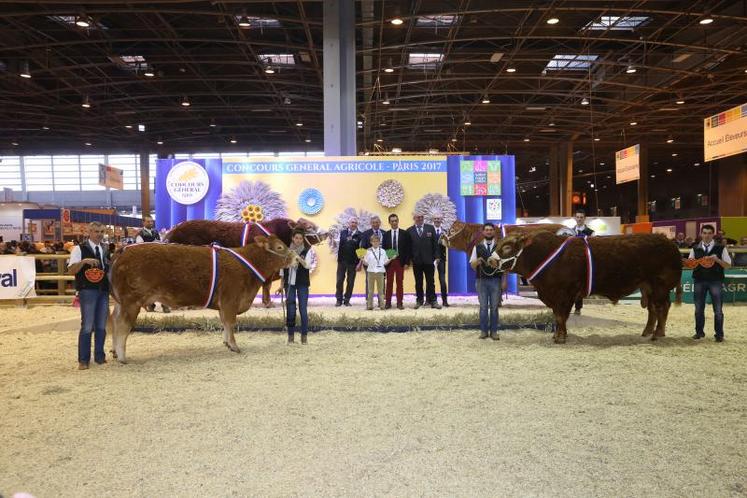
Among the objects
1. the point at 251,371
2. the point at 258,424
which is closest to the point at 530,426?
the point at 258,424

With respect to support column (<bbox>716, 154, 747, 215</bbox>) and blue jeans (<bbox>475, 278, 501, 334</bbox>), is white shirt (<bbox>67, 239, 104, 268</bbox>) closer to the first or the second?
blue jeans (<bbox>475, 278, 501, 334</bbox>)

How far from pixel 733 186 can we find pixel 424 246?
25.4 metres

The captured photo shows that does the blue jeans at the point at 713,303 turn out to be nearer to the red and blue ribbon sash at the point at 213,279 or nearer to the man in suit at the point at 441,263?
the man in suit at the point at 441,263

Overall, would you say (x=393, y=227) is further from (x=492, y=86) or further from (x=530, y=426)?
(x=492, y=86)

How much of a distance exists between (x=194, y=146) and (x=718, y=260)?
2967 cm

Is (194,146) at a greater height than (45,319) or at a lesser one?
greater

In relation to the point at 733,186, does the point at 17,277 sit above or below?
below

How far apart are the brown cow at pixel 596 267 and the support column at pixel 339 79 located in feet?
20.2

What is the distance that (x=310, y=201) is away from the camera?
1091 centimetres

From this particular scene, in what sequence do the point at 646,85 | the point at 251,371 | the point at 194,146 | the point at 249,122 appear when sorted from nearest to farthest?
the point at 251,371 < the point at 646,85 < the point at 249,122 < the point at 194,146

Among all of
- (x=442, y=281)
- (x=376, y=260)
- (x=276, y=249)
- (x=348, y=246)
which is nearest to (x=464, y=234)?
(x=442, y=281)

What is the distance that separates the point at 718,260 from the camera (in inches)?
273

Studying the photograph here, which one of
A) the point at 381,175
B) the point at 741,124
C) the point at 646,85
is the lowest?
the point at 381,175

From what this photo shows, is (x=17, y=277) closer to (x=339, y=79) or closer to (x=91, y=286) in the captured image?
(x=91, y=286)
